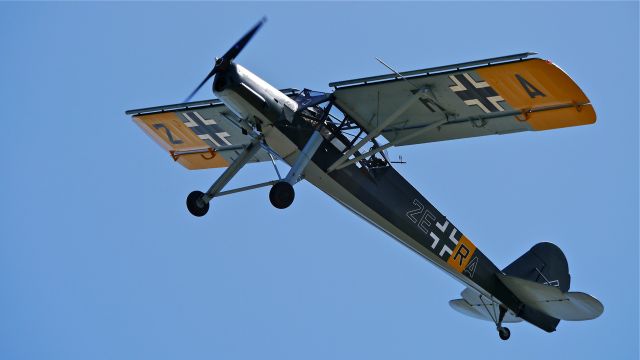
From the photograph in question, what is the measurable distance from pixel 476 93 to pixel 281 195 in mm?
2742

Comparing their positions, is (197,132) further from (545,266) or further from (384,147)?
(545,266)

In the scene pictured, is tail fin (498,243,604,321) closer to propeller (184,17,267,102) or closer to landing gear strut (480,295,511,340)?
landing gear strut (480,295,511,340)

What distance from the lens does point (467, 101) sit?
41.9 feet

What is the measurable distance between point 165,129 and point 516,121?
5.20m

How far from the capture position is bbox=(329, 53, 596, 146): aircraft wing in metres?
12.1

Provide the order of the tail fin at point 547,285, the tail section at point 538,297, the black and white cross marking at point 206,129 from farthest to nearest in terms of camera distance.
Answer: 1. the black and white cross marking at point 206,129
2. the tail section at point 538,297
3. the tail fin at point 547,285

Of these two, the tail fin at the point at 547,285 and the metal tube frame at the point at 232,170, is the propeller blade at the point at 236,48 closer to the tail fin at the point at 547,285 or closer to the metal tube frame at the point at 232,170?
the metal tube frame at the point at 232,170

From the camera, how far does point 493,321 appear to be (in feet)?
49.2

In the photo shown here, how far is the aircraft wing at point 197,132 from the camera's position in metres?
14.3

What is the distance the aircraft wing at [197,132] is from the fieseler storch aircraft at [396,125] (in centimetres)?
3

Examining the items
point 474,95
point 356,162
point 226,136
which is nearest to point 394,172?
point 356,162

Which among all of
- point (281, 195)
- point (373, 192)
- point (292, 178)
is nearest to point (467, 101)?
point (373, 192)

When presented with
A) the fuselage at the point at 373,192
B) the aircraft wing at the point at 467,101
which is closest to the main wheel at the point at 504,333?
the fuselage at the point at 373,192

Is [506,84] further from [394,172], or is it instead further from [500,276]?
[500,276]
